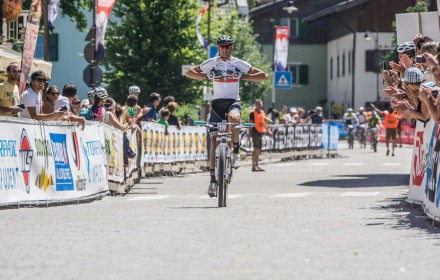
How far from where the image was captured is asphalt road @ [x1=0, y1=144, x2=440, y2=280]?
922cm

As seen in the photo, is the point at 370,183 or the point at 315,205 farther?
the point at 370,183

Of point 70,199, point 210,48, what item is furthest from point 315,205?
point 210,48

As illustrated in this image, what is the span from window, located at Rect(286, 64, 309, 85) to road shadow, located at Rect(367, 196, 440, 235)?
77.5 m

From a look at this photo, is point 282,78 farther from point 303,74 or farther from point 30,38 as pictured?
point 303,74

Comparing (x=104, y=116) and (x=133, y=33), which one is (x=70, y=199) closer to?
(x=104, y=116)

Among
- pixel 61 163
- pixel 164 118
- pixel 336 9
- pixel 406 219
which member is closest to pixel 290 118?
pixel 164 118

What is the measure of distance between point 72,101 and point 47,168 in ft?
13.9

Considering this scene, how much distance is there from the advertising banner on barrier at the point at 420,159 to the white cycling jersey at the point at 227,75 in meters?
2.32

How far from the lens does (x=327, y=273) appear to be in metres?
9.01

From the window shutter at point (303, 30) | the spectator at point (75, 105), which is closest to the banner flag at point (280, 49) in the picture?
the spectator at point (75, 105)

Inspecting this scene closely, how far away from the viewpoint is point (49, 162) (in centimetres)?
1712

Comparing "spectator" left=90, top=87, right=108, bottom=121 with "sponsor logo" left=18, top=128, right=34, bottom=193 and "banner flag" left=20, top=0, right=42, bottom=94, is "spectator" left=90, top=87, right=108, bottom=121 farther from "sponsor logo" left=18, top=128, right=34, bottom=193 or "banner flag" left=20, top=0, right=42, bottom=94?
"sponsor logo" left=18, top=128, right=34, bottom=193

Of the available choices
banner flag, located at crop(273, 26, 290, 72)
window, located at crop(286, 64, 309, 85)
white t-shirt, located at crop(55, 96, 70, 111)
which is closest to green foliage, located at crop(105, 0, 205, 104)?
banner flag, located at crop(273, 26, 290, 72)

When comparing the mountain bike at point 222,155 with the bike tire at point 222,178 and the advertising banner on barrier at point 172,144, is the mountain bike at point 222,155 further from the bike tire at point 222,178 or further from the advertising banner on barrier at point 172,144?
the advertising banner on barrier at point 172,144
